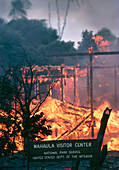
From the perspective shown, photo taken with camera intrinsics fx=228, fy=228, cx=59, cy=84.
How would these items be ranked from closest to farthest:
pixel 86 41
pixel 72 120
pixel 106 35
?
pixel 72 120, pixel 86 41, pixel 106 35

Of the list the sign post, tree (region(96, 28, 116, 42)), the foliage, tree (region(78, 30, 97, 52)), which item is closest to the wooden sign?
the sign post

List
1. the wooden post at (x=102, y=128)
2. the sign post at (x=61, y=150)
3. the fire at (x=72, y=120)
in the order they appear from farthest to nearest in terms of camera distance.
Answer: the fire at (x=72, y=120) < the wooden post at (x=102, y=128) < the sign post at (x=61, y=150)

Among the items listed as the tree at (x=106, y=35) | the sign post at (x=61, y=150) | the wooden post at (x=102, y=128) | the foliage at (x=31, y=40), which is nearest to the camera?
the sign post at (x=61, y=150)

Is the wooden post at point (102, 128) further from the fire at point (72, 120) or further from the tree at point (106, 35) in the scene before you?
the tree at point (106, 35)

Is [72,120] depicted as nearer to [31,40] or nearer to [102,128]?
[102,128]

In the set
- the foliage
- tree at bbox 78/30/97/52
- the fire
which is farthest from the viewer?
tree at bbox 78/30/97/52

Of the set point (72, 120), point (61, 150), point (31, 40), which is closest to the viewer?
point (61, 150)

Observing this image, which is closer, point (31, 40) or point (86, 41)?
point (31, 40)

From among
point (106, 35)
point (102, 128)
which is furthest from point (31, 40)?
point (102, 128)

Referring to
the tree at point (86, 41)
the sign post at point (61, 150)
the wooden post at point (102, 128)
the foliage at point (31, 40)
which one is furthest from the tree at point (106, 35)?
the sign post at point (61, 150)

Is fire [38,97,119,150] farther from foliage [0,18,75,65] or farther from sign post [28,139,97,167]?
sign post [28,139,97,167]

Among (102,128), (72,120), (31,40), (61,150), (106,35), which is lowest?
(61,150)

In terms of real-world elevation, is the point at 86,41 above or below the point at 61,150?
above

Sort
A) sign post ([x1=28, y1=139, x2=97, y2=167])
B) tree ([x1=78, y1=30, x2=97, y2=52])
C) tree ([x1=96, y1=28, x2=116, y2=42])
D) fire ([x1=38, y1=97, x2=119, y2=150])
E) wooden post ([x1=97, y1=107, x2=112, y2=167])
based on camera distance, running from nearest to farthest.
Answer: sign post ([x1=28, y1=139, x2=97, y2=167]) → wooden post ([x1=97, y1=107, x2=112, y2=167]) → fire ([x1=38, y1=97, x2=119, y2=150]) → tree ([x1=78, y1=30, x2=97, y2=52]) → tree ([x1=96, y1=28, x2=116, y2=42])
